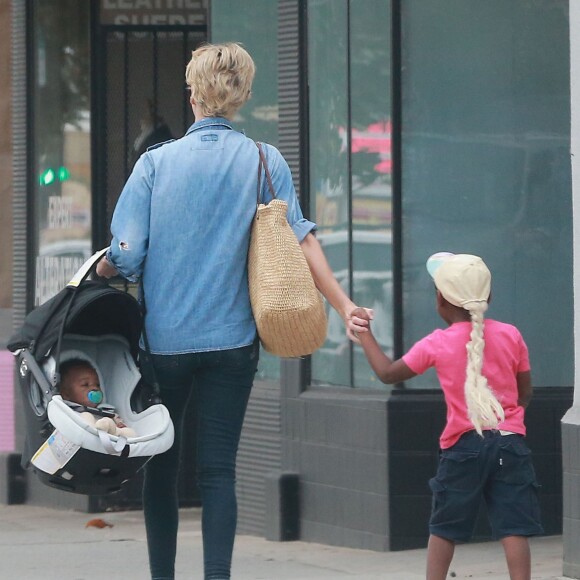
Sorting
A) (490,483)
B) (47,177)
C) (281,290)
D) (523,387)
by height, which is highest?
(47,177)

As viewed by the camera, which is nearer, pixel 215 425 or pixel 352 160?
pixel 215 425

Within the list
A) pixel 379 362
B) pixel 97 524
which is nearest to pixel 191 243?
pixel 379 362

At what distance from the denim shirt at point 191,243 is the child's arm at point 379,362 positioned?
364mm

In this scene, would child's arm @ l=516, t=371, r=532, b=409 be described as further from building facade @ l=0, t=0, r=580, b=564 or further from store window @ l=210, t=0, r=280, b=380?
store window @ l=210, t=0, r=280, b=380

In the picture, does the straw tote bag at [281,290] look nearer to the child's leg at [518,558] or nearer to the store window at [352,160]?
the child's leg at [518,558]

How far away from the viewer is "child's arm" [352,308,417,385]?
17.0 feet

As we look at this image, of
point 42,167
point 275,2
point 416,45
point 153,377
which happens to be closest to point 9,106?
point 42,167

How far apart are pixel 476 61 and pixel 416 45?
326 mm

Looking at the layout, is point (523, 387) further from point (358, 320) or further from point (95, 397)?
point (95, 397)

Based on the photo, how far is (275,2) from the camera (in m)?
8.66

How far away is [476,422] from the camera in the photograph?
536 cm

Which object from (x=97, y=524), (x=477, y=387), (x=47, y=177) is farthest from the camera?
(x=47, y=177)

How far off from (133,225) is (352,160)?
121 inches

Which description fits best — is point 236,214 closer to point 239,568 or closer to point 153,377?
point 153,377
